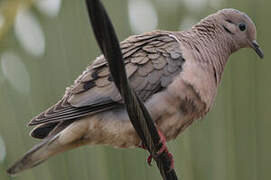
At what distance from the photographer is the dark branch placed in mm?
1476

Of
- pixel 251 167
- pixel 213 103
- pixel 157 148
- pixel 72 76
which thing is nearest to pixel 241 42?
pixel 213 103

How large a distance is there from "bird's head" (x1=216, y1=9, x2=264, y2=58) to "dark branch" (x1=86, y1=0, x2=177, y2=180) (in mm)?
1649

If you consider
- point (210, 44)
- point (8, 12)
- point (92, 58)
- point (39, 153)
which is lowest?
point (39, 153)

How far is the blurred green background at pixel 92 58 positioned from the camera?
2.89 metres

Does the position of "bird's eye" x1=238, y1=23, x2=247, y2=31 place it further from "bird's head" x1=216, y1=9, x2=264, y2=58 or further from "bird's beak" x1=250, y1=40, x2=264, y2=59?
"bird's beak" x1=250, y1=40, x2=264, y2=59

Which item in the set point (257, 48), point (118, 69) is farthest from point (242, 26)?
point (118, 69)

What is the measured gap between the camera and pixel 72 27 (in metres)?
3.21

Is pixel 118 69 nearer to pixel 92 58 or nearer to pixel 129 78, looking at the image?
pixel 129 78

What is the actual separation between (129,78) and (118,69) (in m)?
1.37

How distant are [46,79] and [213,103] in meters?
1.07

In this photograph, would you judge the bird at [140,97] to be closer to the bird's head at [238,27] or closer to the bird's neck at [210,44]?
the bird's neck at [210,44]

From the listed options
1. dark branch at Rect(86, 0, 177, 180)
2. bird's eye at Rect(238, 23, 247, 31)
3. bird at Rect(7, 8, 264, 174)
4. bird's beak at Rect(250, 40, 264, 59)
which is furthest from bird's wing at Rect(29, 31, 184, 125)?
dark branch at Rect(86, 0, 177, 180)

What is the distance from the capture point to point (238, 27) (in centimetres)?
355

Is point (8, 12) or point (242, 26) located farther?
point (242, 26)
